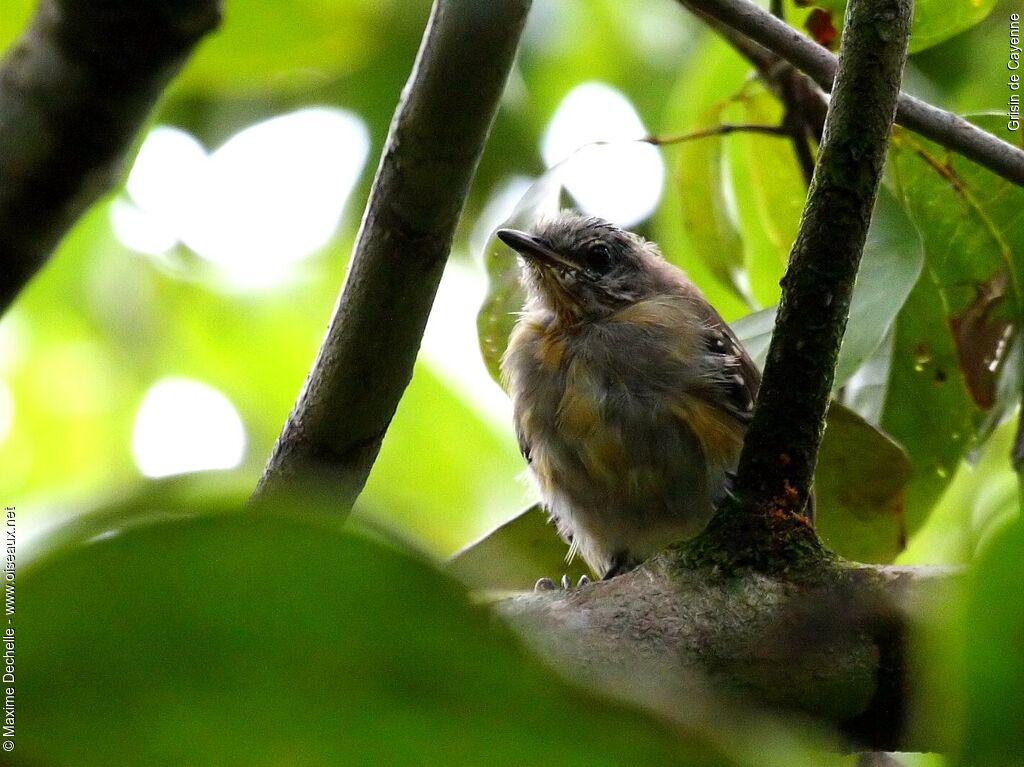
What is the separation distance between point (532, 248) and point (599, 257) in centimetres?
55

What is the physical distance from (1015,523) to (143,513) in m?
0.60

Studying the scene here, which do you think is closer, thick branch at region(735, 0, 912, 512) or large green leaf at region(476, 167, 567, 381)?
thick branch at region(735, 0, 912, 512)

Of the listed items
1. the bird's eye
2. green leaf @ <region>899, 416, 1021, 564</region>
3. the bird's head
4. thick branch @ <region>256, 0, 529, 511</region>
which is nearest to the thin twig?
the bird's head

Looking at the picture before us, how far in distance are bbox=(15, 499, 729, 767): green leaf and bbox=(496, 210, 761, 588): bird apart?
137 inches

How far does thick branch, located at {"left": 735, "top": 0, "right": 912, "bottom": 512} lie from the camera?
2.41 meters

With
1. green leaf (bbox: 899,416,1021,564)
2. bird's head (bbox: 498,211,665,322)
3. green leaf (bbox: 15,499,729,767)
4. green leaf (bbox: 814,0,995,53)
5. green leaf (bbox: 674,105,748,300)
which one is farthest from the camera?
bird's head (bbox: 498,211,665,322)

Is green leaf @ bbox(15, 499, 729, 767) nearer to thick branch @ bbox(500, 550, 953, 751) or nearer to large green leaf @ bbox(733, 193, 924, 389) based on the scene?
thick branch @ bbox(500, 550, 953, 751)

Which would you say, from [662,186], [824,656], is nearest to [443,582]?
[824,656]

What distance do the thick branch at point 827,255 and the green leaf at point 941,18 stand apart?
1561 millimetres

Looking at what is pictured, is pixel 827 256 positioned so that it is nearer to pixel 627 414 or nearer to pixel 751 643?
pixel 751 643

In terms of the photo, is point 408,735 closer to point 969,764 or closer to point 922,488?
point 969,764

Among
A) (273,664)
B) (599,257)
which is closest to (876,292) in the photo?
(599,257)

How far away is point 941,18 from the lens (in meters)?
3.87

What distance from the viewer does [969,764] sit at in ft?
2.82
